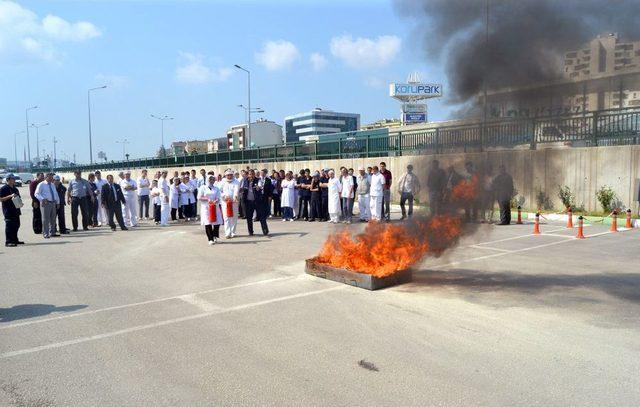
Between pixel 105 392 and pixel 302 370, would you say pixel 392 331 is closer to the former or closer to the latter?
pixel 302 370

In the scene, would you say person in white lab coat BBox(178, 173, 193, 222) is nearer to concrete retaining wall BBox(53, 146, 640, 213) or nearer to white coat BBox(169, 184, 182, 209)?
white coat BBox(169, 184, 182, 209)

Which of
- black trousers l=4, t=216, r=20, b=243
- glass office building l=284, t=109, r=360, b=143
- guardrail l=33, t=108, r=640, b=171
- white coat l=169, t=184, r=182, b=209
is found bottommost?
black trousers l=4, t=216, r=20, b=243

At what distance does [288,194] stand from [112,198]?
19.5 ft

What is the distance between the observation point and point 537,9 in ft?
21.0

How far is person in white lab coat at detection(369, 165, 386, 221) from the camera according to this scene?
15.9 metres

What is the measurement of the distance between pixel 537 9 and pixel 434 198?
3063mm

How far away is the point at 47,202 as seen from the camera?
46.3ft

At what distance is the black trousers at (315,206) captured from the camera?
1750cm

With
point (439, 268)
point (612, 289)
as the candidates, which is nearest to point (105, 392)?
point (439, 268)

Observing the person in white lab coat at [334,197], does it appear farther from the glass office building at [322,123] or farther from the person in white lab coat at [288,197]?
the glass office building at [322,123]

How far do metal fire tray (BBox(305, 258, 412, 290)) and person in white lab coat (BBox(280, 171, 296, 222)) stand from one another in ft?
32.0

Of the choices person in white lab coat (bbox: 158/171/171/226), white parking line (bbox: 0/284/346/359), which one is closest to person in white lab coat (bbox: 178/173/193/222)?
person in white lab coat (bbox: 158/171/171/226)

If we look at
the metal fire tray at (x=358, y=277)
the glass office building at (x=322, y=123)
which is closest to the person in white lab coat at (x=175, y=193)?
the metal fire tray at (x=358, y=277)

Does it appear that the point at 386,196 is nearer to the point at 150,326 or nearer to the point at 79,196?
the point at 79,196
